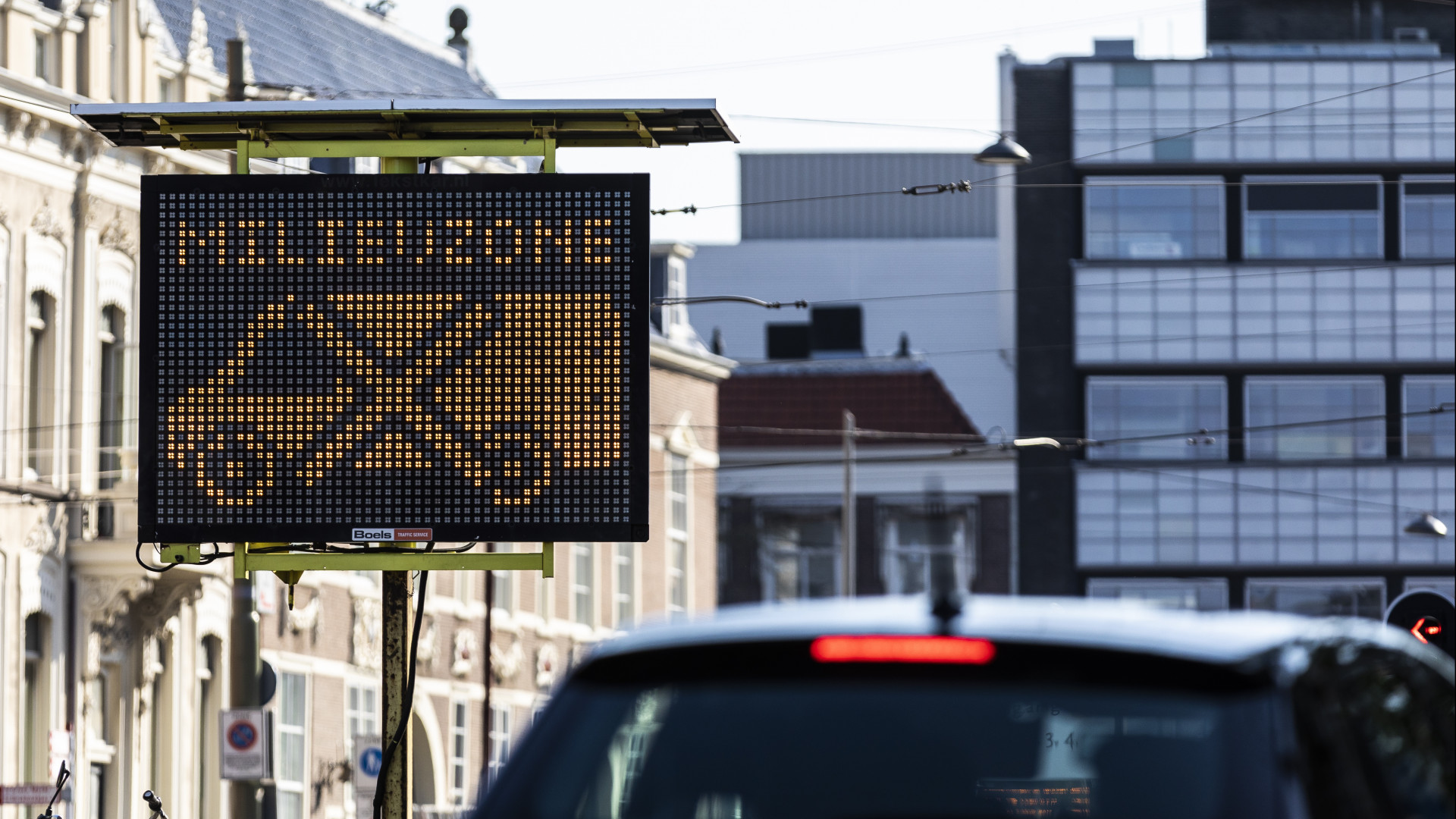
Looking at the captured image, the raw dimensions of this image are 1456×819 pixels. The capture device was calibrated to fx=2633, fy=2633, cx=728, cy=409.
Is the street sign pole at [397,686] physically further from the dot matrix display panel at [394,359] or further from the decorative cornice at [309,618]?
the decorative cornice at [309,618]

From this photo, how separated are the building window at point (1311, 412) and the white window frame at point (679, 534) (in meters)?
13.7

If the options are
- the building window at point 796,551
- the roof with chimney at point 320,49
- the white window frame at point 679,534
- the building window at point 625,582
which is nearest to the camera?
the roof with chimney at point 320,49

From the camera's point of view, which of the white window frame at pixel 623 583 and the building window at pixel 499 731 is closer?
the building window at pixel 499 731

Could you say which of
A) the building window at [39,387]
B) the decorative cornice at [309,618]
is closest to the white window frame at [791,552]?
the decorative cornice at [309,618]

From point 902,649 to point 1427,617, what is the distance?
1592 centimetres

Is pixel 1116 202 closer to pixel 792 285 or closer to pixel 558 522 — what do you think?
pixel 792 285

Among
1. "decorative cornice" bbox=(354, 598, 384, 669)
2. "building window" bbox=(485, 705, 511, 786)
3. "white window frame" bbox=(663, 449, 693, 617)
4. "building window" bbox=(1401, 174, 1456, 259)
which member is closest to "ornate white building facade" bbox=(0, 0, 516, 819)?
"decorative cornice" bbox=(354, 598, 384, 669)

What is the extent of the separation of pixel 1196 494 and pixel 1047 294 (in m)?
5.55

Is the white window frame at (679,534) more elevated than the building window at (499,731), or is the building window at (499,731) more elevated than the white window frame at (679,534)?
the white window frame at (679,534)

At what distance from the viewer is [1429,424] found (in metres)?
57.6

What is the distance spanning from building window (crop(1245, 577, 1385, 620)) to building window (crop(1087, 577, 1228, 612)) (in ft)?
2.51

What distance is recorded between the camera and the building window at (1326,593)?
56.8m

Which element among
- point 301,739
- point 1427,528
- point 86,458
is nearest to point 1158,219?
point 1427,528

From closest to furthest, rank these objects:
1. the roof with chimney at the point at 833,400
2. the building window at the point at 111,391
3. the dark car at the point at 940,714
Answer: the dark car at the point at 940,714, the building window at the point at 111,391, the roof with chimney at the point at 833,400
